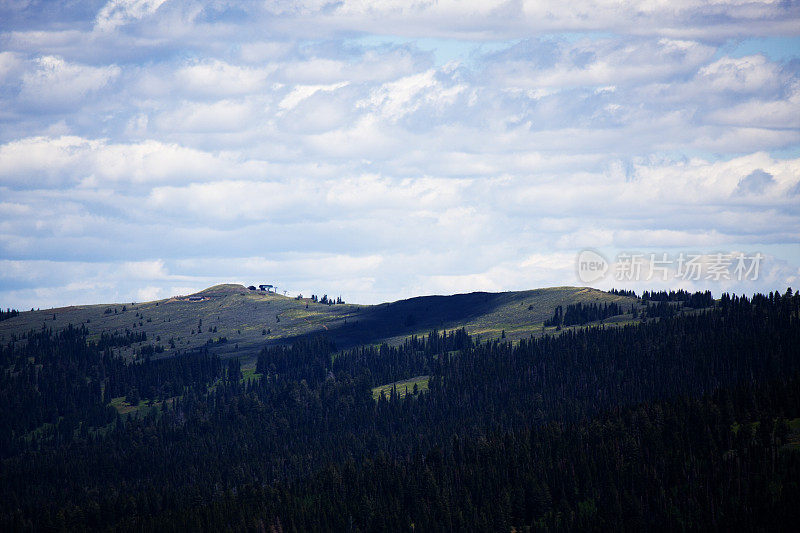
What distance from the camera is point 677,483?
199125 mm

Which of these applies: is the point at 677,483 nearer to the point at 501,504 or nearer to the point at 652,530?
the point at 652,530

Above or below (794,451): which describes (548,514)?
below

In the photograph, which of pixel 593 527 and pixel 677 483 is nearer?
pixel 593 527

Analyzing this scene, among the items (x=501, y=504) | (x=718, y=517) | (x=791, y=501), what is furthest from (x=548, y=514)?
(x=791, y=501)

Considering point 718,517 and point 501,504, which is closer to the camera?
Answer: point 718,517

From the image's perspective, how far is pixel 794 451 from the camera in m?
193

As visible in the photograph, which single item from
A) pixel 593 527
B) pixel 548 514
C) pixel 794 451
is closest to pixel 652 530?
pixel 593 527

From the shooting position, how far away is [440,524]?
196625 mm

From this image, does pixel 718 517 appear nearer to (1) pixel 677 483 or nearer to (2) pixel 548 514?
(1) pixel 677 483

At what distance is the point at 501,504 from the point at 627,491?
2656 centimetres

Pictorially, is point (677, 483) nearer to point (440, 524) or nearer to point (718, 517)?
point (718, 517)

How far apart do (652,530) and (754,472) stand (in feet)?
85.8

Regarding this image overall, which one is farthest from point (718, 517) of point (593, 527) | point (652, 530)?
point (593, 527)

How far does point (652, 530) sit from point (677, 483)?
20.8m
